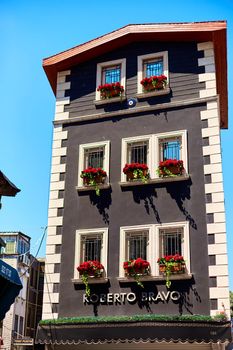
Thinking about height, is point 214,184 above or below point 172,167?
below

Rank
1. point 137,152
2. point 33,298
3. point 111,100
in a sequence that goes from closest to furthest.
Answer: point 137,152, point 111,100, point 33,298

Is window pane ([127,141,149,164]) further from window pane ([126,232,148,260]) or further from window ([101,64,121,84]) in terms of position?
window ([101,64,121,84])

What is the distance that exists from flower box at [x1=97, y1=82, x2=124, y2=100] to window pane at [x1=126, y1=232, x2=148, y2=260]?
5604 mm

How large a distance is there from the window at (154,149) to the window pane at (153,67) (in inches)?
109

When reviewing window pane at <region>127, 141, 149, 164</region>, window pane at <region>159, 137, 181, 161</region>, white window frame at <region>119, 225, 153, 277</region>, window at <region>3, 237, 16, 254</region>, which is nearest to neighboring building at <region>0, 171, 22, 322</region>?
white window frame at <region>119, 225, 153, 277</region>

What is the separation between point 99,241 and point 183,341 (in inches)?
182

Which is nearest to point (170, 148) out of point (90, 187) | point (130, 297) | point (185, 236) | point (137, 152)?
point (137, 152)

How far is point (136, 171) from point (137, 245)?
258cm

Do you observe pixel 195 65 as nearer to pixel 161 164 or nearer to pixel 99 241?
pixel 161 164

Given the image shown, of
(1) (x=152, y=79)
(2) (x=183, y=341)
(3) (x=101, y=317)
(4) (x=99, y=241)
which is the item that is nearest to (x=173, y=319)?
(2) (x=183, y=341)

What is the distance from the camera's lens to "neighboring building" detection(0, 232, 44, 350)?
1833 inches

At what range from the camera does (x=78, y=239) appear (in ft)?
60.4

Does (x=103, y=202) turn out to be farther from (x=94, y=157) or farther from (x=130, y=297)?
(x=130, y=297)

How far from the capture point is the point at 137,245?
58.4 feet
